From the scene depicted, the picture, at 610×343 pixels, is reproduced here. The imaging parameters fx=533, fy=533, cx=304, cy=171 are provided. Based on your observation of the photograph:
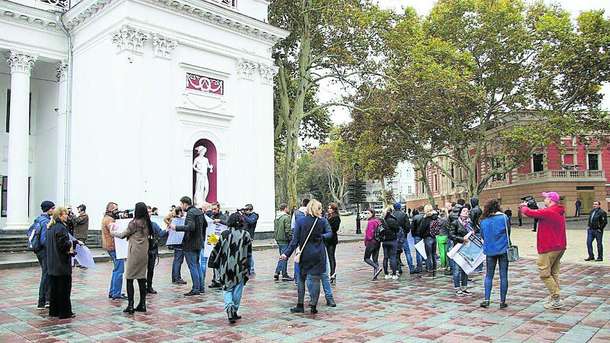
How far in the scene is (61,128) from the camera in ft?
74.3

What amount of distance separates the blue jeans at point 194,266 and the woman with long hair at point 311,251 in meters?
2.15

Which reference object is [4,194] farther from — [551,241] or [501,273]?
[551,241]

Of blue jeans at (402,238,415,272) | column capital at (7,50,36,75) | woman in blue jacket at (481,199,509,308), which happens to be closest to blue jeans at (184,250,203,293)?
woman in blue jacket at (481,199,509,308)

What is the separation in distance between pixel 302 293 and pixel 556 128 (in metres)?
25.5

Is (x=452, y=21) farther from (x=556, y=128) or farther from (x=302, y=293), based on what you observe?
(x=302, y=293)

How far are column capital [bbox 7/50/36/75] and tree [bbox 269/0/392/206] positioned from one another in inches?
503

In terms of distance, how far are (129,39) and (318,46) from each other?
40.0ft

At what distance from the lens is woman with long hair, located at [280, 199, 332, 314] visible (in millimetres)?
8016

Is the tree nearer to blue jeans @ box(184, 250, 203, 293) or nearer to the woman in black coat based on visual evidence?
blue jeans @ box(184, 250, 203, 293)

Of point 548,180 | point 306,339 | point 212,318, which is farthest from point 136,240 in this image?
point 548,180

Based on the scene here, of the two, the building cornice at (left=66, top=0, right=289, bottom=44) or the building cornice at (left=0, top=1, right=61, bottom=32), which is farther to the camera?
the building cornice at (left=66, top=0, right=289, bottom=44)

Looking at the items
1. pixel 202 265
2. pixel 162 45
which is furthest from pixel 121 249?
pixel 162 45

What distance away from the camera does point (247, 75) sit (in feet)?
77.9

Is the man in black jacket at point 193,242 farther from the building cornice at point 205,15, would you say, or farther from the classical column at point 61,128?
the classical column at point 61,128
